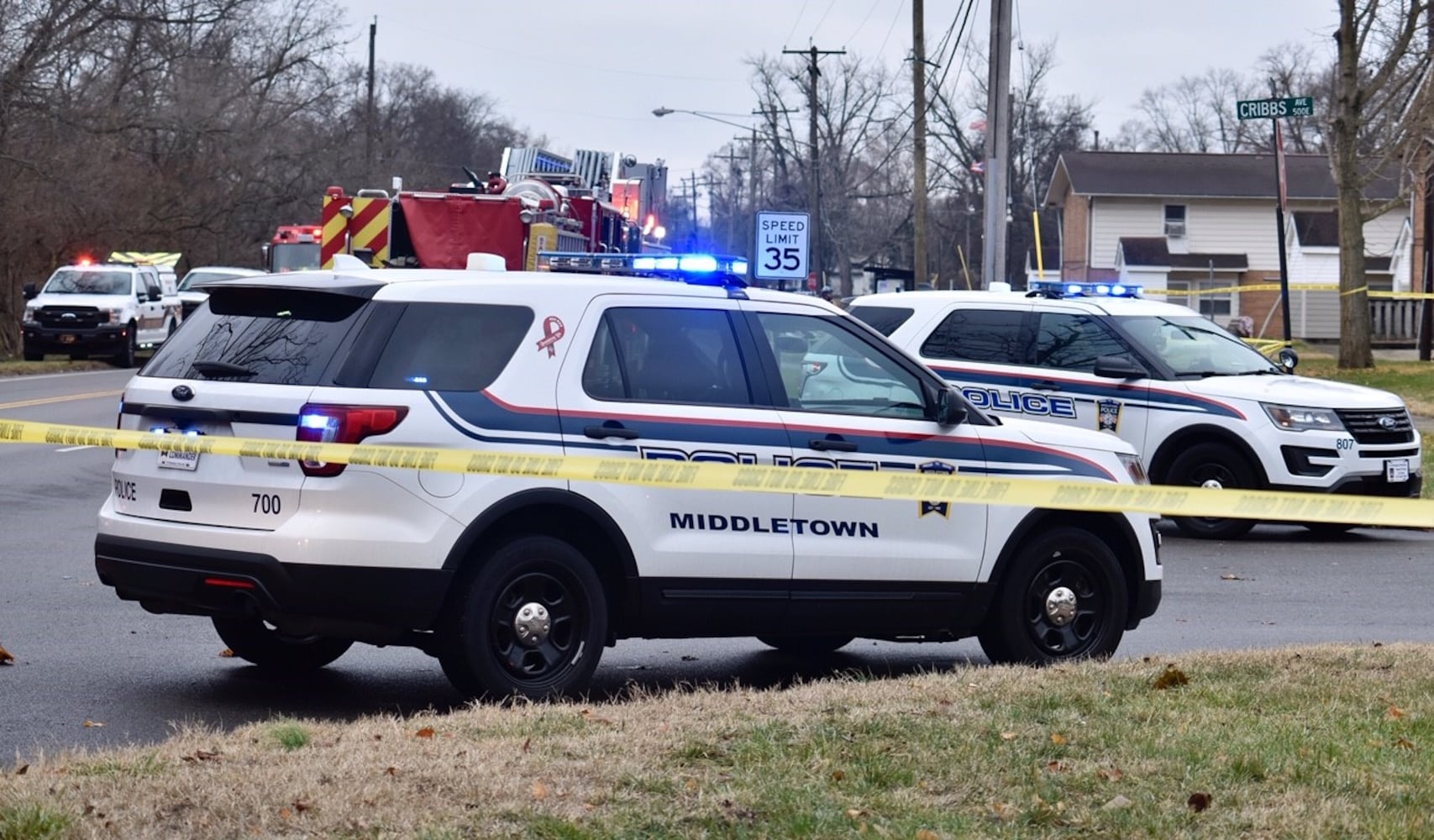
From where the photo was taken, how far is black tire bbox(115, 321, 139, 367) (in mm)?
36406

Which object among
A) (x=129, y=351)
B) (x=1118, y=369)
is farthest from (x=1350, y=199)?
(x=129, y=351)

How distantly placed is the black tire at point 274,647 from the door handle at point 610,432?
5.76ft

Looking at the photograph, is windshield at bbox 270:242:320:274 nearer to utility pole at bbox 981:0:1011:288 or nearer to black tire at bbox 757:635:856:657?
utility pole at bbox 981:0:1011:288

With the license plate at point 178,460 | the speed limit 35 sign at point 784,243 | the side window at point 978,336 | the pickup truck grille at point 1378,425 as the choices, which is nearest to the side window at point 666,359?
the license plate at point 178,460

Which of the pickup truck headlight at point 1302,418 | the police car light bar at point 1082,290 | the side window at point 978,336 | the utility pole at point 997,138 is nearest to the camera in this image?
the pickup truck headlight at point 1302,418

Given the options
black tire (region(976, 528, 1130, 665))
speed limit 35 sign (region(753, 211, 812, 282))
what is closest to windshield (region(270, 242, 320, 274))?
speed limit 35 sign (region(753, 211, 812, 282))

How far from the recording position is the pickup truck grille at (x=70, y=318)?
116ft

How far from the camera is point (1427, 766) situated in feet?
18.9

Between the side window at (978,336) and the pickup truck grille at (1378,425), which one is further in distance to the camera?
the side window at (978,336)

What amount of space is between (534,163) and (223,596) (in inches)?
734

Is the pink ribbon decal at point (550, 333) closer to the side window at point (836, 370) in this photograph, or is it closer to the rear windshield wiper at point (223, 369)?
the side window at point (836, 370)

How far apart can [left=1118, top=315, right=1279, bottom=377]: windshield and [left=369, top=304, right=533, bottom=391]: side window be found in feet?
27.9

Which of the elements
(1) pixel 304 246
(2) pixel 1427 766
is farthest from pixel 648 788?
(1) pixel 304 246

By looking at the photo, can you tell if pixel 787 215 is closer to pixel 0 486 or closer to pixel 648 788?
pixel 0 486
